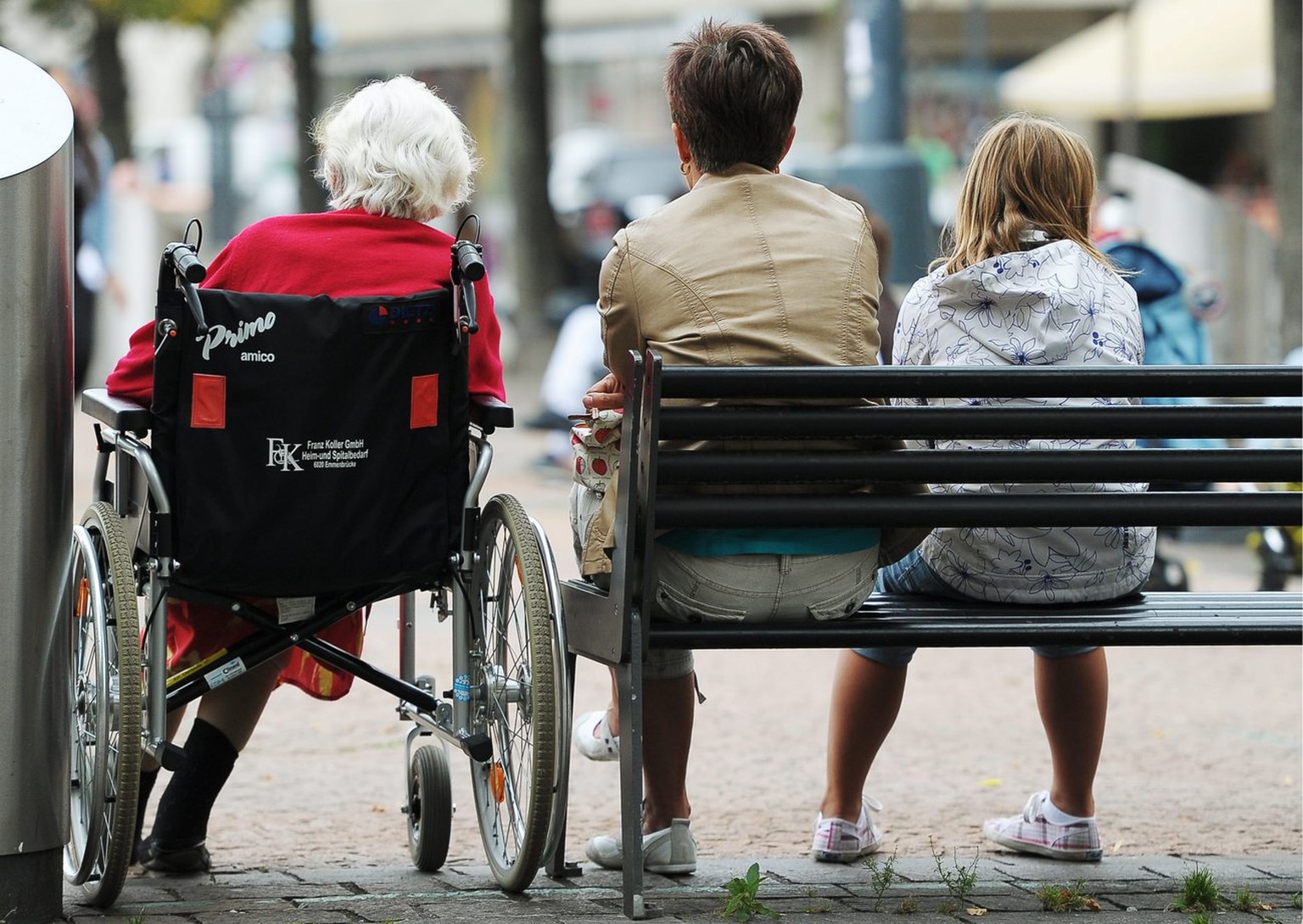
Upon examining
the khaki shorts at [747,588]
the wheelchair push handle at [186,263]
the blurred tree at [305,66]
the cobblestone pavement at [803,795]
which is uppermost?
the blurred tree at [305,66]

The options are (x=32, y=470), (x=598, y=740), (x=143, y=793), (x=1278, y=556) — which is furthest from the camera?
(x=1278, y=556)

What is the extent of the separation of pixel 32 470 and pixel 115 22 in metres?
25.3

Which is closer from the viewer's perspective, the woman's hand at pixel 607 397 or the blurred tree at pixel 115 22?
the woman's hand at pixel 607 397

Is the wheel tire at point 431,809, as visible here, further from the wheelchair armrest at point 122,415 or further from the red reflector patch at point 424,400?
the wheelchair armrest at point 122,415

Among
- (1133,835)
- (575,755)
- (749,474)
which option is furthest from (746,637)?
(575,755)

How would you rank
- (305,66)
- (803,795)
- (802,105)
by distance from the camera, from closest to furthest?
1. (803,795)
2. (305,66)
3. (802,105)

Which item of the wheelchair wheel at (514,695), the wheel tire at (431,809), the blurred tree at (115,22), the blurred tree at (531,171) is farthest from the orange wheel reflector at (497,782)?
the blurred tree at (115,22)

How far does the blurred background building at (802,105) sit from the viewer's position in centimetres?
1185

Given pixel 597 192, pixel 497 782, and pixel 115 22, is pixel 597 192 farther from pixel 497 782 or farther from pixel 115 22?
pixel 497 782

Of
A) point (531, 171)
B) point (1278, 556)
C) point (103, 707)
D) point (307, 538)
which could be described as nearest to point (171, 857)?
point (103, 707)

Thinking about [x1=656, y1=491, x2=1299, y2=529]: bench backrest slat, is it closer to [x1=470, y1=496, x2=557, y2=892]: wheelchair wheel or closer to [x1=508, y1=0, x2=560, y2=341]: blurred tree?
[x1=470, y1=496, x2=557, y2=892]: wheelchair wheel

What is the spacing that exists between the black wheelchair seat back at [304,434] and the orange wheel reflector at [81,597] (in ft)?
1.06

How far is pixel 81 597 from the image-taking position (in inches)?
162

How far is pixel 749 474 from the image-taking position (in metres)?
3.69
